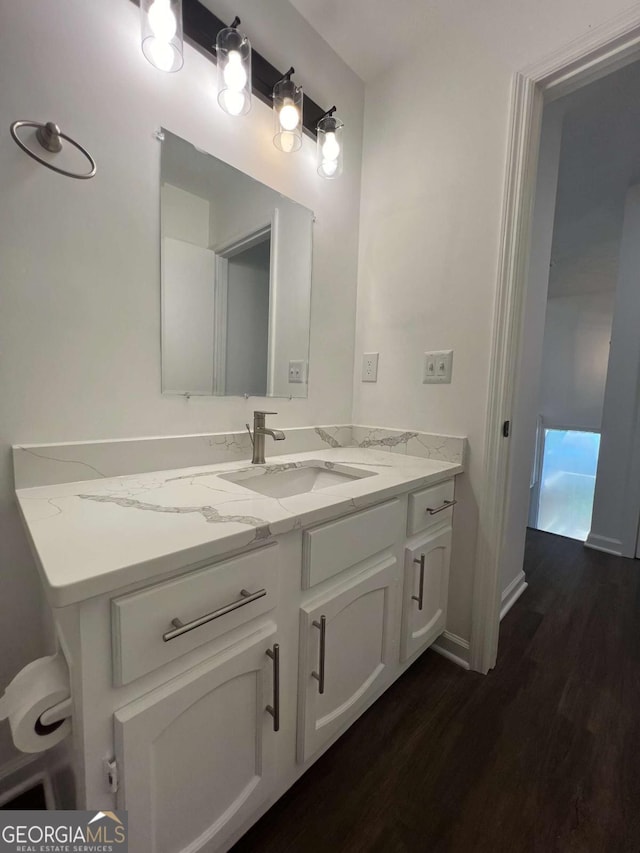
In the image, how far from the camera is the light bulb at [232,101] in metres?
1.15

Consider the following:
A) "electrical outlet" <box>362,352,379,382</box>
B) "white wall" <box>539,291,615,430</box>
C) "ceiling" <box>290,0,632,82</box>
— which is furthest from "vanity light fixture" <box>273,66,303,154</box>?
"white wall" <box>539,291,615,430</box>

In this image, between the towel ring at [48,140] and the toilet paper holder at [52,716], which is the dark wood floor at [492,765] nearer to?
the toilet paper holder at [52,716]

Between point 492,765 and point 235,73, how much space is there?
7.38 feet

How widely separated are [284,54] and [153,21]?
581 millimetres

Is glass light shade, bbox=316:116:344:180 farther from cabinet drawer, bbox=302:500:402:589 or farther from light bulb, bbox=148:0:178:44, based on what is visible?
cabinet drawer, bbox=302:500:402:589

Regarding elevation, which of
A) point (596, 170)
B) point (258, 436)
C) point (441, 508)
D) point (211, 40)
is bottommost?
point (441, 508)

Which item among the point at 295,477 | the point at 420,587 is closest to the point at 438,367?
the point at 295,477

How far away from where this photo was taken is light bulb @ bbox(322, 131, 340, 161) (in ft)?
4.77

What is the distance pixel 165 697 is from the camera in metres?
0.59

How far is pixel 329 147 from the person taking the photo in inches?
57.4

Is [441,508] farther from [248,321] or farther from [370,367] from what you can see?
[248,321]

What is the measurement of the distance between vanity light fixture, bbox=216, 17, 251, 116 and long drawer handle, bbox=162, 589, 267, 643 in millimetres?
1438

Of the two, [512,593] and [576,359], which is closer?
[512,593]

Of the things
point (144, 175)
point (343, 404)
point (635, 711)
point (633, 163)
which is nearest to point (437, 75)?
point (144, 175)
